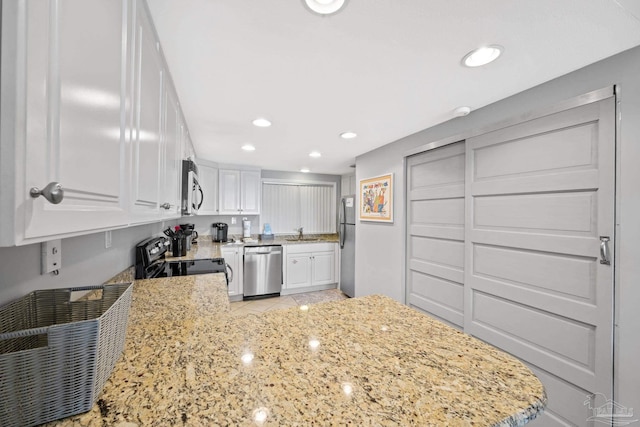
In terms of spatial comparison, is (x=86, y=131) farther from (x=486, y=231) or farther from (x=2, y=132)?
(x=486, y=231)

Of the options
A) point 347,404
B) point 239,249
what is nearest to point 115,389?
point 347,404

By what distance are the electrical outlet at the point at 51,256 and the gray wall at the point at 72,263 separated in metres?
0.02

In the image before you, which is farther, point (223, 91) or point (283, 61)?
point (223, 91)

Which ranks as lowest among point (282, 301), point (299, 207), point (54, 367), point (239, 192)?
point (282, 301)

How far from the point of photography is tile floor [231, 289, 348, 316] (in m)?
3.52

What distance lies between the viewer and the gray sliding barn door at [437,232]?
214 centimetres

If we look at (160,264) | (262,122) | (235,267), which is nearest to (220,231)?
(235,267)

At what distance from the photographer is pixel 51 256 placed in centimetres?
84

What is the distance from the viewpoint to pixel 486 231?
→ 1.86m

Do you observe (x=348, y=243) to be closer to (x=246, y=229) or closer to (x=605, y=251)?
(x=246, y=229)

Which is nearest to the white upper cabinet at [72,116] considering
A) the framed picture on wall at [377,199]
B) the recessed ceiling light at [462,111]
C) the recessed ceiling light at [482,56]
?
the recessed ceiling light at [482,56]

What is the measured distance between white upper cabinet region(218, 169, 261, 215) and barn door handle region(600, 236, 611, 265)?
4.01 metres

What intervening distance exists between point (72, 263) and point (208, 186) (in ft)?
10.1

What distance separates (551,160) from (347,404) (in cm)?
192
